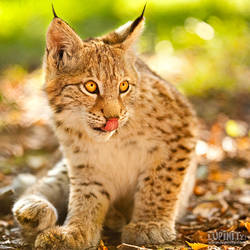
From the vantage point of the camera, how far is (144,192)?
4.02 m

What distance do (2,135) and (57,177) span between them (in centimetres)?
221

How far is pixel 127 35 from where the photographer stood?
3.87 metres

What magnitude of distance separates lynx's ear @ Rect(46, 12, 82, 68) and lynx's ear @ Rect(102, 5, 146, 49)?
36cm

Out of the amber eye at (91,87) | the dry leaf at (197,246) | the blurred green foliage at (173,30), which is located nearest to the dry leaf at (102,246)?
the dry leaf at (197,246)

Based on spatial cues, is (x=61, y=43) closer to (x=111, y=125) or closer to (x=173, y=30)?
(x=111, y=125)

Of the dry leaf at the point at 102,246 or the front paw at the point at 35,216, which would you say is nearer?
the dry leaf at the point at 102,246

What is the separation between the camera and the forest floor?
3877 millimetres

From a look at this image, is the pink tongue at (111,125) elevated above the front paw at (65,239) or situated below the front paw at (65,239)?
above

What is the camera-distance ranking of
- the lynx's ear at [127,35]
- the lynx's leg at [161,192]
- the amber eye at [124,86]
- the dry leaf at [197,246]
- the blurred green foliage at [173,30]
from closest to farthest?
the dry leaf at [197,246]
the amber eye at [124,86]
the lynx's ear at [127,35]
the lynx's leg at [161,192]
the blurred green foliage at [173,30]

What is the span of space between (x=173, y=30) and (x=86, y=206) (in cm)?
502

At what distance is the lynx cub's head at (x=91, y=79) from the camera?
353 cm

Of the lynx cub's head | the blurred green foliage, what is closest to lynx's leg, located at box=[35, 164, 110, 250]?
the lynx cub's head

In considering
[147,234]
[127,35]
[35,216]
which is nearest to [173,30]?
[127,35]

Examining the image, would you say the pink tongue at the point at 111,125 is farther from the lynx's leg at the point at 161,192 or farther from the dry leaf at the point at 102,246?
the dry leaf at the point at 102,246
